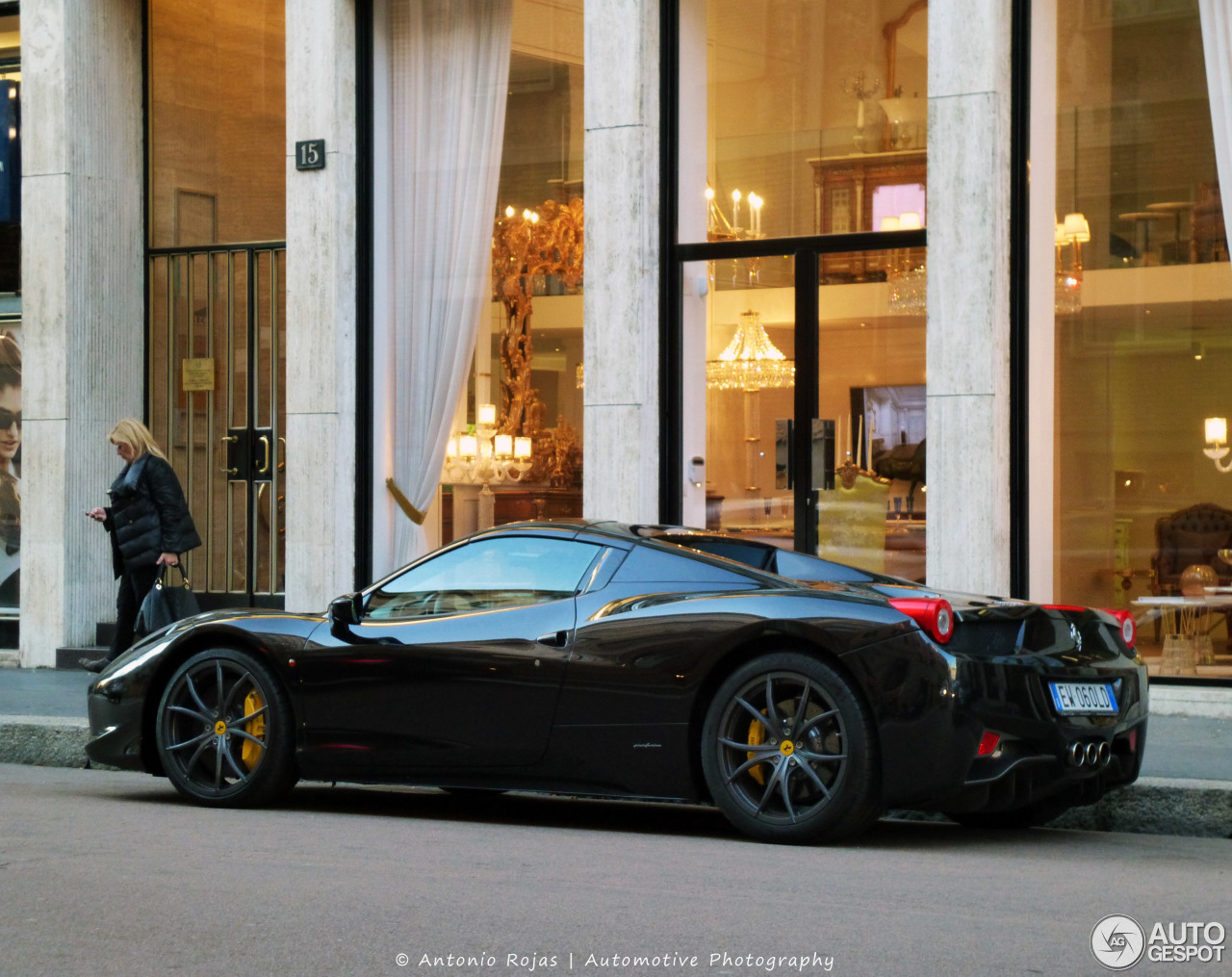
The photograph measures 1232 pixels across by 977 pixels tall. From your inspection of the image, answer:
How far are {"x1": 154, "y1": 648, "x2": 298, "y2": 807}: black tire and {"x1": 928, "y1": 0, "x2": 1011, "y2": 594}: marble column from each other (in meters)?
4.59

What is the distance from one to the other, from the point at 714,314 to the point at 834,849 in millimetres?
5896

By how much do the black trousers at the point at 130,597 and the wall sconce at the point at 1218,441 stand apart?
22.1 ft

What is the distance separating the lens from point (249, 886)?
5270mm

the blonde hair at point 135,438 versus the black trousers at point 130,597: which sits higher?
the blonde hair at point 135,438

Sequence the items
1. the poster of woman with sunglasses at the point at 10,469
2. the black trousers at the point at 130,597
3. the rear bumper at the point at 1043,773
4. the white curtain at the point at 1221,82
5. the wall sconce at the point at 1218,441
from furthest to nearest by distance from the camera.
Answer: the poster of woman with sunglasses at the point at 10,469 → the black trousers at the point at 130,597 → the wall sconce at the point at 1218,441 → the white curtain at the point at 1221,82 → the rear bumper at the point at 1043,773

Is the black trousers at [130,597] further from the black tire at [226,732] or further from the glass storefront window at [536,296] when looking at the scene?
the black tire at [226,732]

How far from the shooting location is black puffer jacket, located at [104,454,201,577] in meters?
11.0

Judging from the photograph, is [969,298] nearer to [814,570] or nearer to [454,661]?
[814,570]

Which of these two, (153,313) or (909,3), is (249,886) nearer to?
(909,3)

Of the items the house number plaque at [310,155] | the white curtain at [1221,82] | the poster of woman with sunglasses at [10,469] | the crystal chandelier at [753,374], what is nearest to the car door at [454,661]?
the crystal chandelier at [753,374]

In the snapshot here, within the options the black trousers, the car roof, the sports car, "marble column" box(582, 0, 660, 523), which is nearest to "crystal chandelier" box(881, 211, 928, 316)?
"marble column" box(582, 0, 660, 523)

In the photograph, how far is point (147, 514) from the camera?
1105cm

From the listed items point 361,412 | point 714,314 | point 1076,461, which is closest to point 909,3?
point 714,314

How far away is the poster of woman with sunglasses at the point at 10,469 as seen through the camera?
14000 mm
